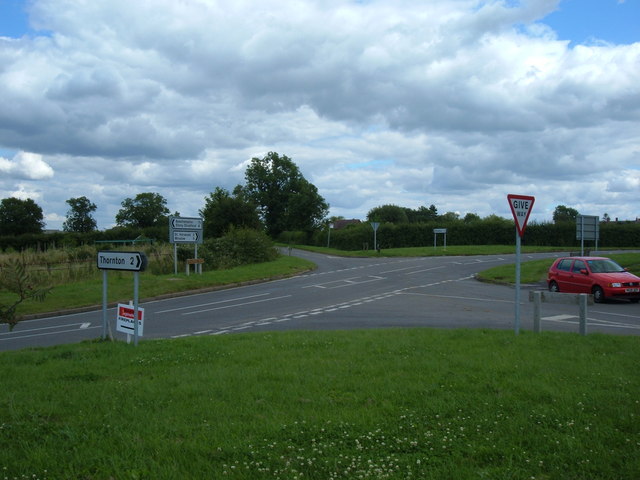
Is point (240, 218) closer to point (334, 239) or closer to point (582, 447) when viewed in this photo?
point (334, 239)

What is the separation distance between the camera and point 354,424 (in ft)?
16.0

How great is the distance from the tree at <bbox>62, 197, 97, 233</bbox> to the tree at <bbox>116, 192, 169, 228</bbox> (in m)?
5.70

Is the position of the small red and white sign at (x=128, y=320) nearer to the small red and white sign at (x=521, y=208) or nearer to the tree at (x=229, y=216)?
the small red and white sign at (x=521, y=208)

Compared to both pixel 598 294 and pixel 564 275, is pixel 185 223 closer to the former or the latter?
pixel 564 275

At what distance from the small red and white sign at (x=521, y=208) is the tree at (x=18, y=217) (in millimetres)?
89309

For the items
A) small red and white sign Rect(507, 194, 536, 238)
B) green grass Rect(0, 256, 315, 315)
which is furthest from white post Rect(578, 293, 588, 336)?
green grass Rect(0, 256, 315, 315)

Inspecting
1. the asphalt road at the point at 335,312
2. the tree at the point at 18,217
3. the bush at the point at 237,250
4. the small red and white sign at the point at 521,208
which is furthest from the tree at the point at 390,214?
the small red and white sign at the point at 521,208

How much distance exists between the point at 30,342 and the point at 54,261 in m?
18.6

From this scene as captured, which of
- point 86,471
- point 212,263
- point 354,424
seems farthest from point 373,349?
point 212,263

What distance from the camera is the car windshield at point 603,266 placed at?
2008cm

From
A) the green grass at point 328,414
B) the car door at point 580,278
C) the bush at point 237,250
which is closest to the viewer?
the green grass at point 328,414

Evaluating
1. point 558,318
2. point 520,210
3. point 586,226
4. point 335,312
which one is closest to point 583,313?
point 520,210

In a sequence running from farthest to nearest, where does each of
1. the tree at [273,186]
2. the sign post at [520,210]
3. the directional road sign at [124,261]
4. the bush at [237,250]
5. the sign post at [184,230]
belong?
1. the tree at [273,186]
2. the bush at [237,250]
3. the sign post at [184,230]
4. the sign post at [520,210]
5. the directional road sign at [124,261]

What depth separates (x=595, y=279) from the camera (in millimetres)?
19516
